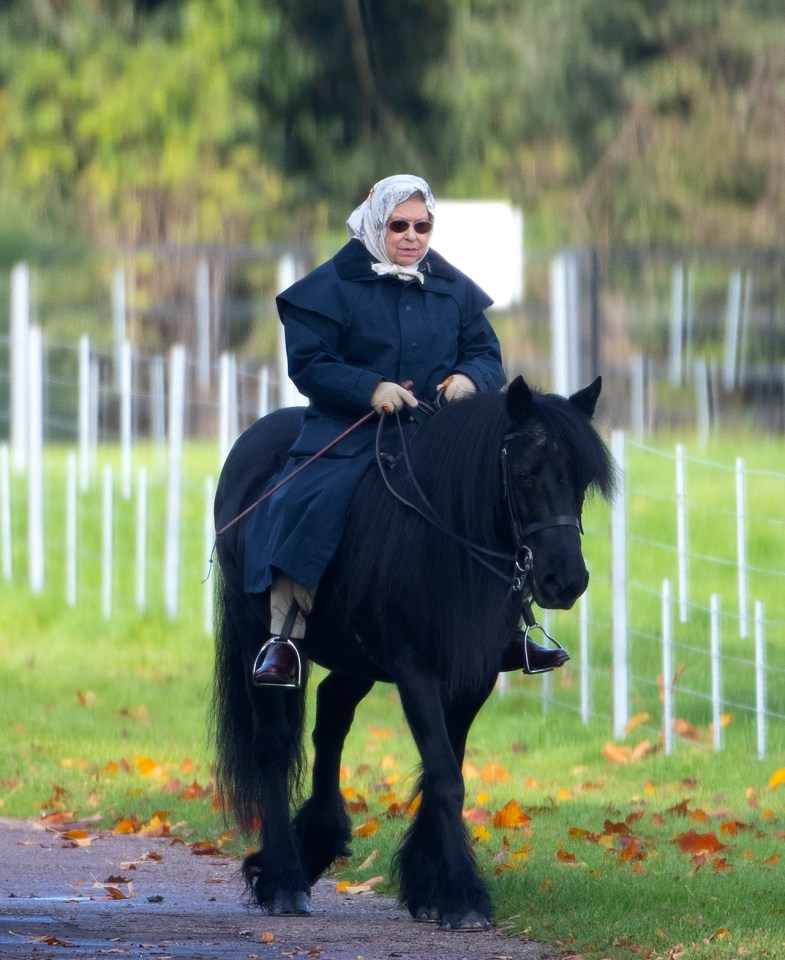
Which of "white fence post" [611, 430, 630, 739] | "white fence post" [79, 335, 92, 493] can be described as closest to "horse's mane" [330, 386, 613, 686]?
"white fence post" [611, 430, 630, 739]

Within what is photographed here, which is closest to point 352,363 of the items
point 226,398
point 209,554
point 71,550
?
point 209,554

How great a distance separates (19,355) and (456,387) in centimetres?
1420

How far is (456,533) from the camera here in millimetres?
5938

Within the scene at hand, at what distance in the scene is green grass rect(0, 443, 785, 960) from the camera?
19.4ft

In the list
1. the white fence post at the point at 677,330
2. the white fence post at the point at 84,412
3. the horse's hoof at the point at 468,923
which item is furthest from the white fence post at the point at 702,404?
the horse's hoof at the point at 468,923

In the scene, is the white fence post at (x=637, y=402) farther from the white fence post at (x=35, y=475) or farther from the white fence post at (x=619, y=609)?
the white fence post at (x=619, y=609)

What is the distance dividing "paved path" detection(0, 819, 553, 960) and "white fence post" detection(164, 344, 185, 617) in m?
7.06

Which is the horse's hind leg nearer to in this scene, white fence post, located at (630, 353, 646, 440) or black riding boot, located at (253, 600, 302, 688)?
black riding boot, located at (253, 600, 302, 688)

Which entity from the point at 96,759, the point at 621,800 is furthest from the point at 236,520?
the point at 96,759

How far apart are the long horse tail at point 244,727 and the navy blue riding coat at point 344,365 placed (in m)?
0.59

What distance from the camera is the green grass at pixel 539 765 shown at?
5902 millimetres

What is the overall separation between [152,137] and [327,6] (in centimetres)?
483

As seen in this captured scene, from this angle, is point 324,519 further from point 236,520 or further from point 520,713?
point 520,713

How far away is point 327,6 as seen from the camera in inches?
1310
